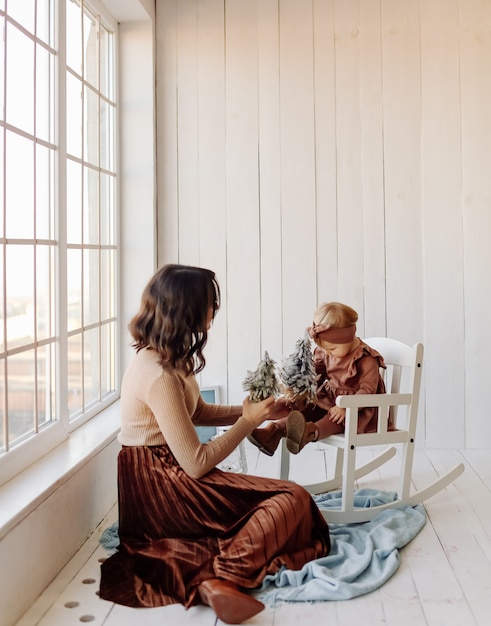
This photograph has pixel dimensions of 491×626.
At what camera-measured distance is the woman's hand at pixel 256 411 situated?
8.08 feet

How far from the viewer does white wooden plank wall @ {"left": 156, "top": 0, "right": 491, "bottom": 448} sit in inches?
148

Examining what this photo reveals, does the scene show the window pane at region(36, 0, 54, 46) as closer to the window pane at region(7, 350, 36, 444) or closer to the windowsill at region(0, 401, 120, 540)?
the window pane at region(7, 350, 36, 444)

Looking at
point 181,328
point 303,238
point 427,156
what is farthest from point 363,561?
point 427,156

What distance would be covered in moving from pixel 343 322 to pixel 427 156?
1.34 metres

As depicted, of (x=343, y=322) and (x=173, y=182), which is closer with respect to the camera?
(x=343, y=322)

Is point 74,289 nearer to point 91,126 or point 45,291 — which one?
point 45,291

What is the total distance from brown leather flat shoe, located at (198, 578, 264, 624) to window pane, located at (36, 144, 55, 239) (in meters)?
1.37

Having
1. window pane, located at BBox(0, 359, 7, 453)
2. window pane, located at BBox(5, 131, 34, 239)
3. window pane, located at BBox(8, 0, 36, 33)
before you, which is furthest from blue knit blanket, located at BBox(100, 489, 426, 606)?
window pane, located at BBox(8, 0, 36, 33)

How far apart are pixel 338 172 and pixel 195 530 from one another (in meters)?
2.17

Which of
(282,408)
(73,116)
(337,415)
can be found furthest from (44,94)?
(337,415)

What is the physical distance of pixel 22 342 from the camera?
97.0 inches

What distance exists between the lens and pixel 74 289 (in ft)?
10.2

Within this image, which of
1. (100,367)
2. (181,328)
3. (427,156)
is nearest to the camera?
(181,328)

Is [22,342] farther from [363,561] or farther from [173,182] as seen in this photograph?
[173,182]
